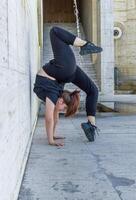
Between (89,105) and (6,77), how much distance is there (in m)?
3.55

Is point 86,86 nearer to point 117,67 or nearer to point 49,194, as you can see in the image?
point 49,194

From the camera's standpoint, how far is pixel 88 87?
5.92m

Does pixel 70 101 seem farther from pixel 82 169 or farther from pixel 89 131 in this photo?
pixel 82 169

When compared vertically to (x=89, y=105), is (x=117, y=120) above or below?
below

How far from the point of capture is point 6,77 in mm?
2492

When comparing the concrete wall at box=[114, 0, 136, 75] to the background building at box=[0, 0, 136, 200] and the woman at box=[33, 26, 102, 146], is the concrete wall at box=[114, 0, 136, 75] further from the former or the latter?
the woman at box=[33, 26, 102, 146]

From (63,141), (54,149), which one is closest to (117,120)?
(63,141)

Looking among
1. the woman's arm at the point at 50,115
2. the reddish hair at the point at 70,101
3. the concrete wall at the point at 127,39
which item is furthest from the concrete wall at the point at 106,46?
the concrete wall at the point at 127,39

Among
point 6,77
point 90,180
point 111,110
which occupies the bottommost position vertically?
point 111,110

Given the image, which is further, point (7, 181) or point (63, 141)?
point (63, 141)

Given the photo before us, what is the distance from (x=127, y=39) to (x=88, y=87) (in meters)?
15.3

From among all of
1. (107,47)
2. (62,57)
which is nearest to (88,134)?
(62,57)

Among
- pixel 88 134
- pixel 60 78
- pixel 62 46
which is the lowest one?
pixel 88 134

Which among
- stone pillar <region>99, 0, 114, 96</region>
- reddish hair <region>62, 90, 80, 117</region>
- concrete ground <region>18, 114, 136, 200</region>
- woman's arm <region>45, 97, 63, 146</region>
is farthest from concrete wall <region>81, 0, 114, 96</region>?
woman's arm <region>45, 97, 63, 146</region>
